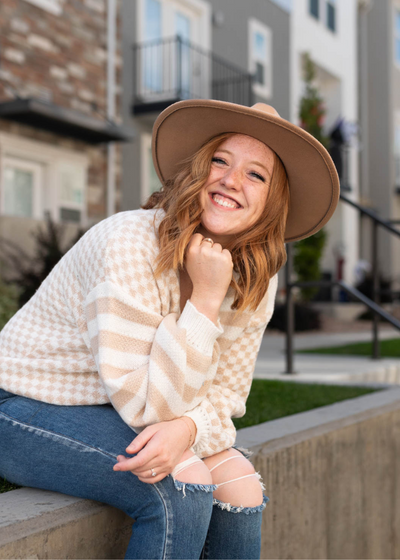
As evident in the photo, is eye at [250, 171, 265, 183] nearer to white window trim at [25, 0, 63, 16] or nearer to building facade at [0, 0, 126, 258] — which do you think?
building facade at [0, 0, 126, 258]

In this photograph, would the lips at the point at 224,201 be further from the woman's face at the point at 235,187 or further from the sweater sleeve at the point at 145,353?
the sweater sleeve at the point at 145,353

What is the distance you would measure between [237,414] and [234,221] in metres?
0.58

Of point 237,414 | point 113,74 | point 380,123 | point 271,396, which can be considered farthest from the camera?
point 380,123

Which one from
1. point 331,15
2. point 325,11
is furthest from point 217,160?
Answer: point 331,15

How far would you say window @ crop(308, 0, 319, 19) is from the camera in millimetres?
14477

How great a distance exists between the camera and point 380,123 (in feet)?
57.0

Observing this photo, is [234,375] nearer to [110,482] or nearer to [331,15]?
[110,482]

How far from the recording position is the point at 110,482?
1551 millimetres

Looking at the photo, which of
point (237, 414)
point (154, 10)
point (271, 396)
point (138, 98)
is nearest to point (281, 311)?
point (138, 98)

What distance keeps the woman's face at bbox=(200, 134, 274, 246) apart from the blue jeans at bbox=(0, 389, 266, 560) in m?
0.58

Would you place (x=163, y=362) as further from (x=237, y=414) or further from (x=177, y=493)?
(x=237, y=414)

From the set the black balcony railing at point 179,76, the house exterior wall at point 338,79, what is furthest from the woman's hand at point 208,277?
the house exterior wall at point 338,79

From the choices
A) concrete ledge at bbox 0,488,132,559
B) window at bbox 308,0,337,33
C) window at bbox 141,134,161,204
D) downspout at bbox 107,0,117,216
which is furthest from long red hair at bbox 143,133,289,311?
window at bbox 308,0,337,33

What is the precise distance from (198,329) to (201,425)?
0.26 meters
